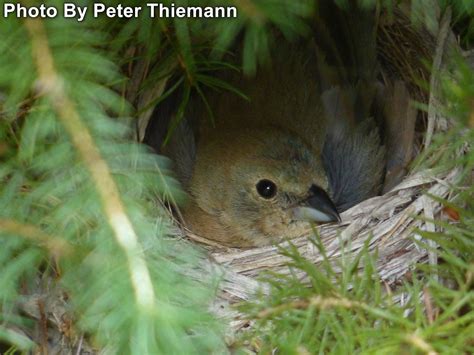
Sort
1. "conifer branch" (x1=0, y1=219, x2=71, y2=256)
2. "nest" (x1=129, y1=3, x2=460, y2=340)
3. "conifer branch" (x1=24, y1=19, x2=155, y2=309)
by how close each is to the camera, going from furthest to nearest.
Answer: "nest" (x1=129, y1=3, x2=460, y2=340) < "conifer branch" (x1=0, y1=219, x2=71, y2=256) < "conifer branch" (x1=24, y1=19, x2=155, y2=309)

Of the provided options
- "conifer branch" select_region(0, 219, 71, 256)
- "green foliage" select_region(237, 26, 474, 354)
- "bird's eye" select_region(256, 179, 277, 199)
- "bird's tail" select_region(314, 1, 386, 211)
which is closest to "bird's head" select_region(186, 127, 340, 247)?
"bird's eye" select_region(256, 179, 277, 199)

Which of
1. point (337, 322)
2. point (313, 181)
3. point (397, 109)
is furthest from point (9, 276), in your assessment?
point (397, 109)

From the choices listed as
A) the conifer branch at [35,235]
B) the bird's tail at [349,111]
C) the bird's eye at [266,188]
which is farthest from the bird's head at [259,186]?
the conifer branch at [35,235]

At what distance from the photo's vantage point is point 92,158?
Answer: 109 centimetres

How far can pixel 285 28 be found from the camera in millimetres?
1377

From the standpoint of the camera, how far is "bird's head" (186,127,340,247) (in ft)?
8.60

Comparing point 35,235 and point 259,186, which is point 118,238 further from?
point 259,186

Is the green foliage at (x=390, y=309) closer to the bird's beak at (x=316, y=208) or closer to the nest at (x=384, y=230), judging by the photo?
the nest at (x=384, y=230)

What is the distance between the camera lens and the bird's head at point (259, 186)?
2.62 m

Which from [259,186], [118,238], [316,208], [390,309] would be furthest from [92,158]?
[259,186]

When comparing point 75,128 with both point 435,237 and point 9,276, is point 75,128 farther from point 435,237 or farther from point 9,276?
point 435,237

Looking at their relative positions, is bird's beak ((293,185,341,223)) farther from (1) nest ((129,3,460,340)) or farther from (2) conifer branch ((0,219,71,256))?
(2) conifer branch ((0,219,71,256))

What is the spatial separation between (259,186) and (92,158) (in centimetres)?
164

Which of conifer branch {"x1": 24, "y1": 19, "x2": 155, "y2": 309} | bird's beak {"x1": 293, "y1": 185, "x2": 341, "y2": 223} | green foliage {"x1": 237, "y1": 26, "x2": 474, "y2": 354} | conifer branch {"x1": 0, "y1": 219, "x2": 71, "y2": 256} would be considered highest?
conifer branch {"x1": 24, "y1": 19, "x2": 155, "y2": 309}
